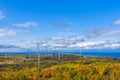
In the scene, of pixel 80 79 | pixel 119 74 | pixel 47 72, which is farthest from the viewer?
pixel 47 72

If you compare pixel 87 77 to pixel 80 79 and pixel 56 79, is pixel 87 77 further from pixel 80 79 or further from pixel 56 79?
pixel 56 79

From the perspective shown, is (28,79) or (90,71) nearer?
(28,79)

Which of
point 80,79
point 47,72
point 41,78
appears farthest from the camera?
point 47,72

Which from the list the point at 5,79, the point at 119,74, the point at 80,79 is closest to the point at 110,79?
the point at 119,74

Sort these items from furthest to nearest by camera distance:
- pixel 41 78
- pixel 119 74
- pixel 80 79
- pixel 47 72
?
pixel 47 72, pixel 41 78, pixel 119 74, pixel 80 79

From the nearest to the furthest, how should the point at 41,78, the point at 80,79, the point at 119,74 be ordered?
the point at 80,79 → the point at 119,74 → the point at 41,78

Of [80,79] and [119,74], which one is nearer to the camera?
[80,79]

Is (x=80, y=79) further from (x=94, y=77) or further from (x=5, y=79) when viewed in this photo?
(x=5, y=79)

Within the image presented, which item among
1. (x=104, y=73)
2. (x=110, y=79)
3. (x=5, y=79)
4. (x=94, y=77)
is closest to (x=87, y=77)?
(x=94, y=77)
